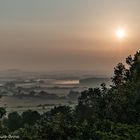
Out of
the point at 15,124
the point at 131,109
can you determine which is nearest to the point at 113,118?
the point at 131,109

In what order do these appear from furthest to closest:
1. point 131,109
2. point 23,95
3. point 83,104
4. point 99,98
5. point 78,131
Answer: point 23,95, point 83,104, point 99,98, point 131,109, point 78,131

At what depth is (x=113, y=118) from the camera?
42562 millimetres

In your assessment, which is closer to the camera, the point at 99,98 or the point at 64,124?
the point at 64,124

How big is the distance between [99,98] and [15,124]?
44.1 metres

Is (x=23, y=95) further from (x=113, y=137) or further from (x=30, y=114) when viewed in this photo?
(x=113, y=137)

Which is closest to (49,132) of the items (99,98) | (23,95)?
(99,98)

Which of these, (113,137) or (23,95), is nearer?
(113,137)

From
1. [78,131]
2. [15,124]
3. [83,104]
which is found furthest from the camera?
[15,124]

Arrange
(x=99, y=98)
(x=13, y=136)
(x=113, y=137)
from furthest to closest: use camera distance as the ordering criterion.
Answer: (x=99, y=98), (x=13, y=136), (x=113, y=137)

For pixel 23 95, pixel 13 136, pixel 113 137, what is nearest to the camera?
pixel 113 137

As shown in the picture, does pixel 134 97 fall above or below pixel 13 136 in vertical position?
above

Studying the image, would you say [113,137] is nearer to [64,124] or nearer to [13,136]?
[64,124]

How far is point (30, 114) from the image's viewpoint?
322 ft

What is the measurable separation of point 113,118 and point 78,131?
11.1 metres
